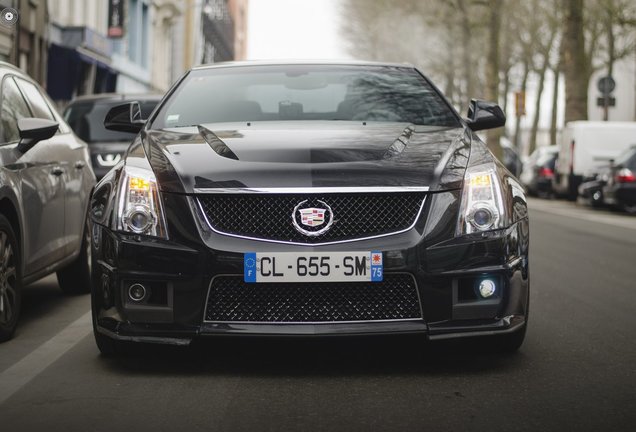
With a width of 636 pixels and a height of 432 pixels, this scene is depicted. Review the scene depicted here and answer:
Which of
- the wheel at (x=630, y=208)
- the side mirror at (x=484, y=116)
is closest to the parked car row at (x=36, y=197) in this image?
the side mirror at (x=484, y=116)

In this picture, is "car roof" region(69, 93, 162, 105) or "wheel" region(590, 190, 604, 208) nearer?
"car roof" region(69, 93, 162, 105)

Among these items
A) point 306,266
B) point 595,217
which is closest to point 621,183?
point 595,217

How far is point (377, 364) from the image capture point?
5.38 meters

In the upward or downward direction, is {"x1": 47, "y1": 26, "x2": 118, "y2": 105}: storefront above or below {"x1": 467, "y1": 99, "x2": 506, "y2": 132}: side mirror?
above

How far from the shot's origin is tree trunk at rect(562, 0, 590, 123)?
1352 inches

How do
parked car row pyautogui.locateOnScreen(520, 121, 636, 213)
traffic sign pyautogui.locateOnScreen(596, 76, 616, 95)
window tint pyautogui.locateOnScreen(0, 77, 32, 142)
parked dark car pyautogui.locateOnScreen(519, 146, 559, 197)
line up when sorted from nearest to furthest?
window tint pyautogui.locateOnScreen(0, 77, 32, 142) → parked car row pyautogui.locateOnScreen(520, 121, 636, 213) → traffic sign pyautogui.locateOnScreen(596, 76, 616, 95) → parked dark car pyautogui.locateOnScreen(519, 146, 559, 197)

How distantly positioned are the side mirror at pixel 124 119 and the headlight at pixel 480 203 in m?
2.17

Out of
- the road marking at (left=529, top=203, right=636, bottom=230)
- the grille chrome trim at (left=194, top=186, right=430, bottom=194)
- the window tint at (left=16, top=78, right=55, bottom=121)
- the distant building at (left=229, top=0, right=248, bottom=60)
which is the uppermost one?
the distant building at (left=229, top=0, right=248, bottom=60)

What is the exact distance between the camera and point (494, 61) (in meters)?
45.6

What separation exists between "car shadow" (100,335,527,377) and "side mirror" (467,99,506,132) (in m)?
1.46

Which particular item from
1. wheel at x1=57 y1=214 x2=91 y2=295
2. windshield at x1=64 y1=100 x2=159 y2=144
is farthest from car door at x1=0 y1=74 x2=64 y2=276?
windshield at x1=64 y1=100 x2=159 y2=144

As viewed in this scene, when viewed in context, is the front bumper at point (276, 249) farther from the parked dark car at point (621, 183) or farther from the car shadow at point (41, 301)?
the parked dark car at point (621, 183)

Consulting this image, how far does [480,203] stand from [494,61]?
4125 cm

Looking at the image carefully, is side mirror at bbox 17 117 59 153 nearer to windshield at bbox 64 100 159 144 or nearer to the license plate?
the license plate
